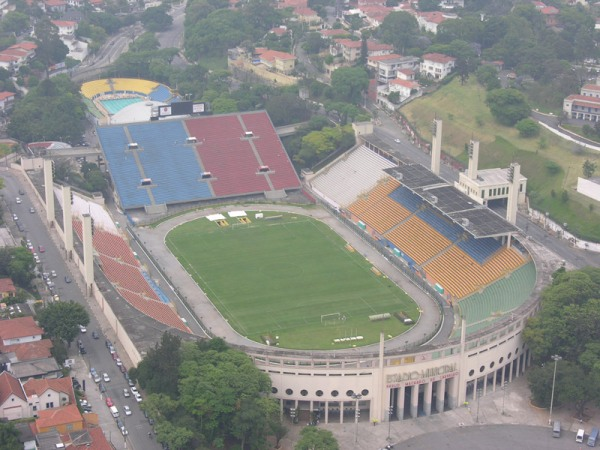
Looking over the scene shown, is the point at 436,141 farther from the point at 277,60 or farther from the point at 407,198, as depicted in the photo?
the point at 277,60

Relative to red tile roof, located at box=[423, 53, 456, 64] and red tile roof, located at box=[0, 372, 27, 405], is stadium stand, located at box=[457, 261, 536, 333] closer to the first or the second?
red tile roof, located at box=[0, 372, 27, 405]

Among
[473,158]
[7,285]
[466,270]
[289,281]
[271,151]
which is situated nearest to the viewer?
[7,285]

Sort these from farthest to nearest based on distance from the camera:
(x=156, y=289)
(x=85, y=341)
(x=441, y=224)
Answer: (x=441, y=224), (x=156, y=289), (x=85, y=341)

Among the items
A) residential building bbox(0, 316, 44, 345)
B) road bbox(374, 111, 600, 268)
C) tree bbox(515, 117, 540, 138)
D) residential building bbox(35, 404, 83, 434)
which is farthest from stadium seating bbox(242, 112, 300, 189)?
residential building bbox(35, 404, 83, 434)

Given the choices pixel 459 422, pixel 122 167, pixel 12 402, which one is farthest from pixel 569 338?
pixel 122 167

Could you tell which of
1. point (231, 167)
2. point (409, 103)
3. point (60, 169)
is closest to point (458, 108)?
point (409, 103)

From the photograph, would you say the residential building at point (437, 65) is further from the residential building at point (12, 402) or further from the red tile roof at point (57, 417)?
the red tile roof at point (57, 417)

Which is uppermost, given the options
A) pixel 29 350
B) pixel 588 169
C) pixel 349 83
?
pixel 29 350
